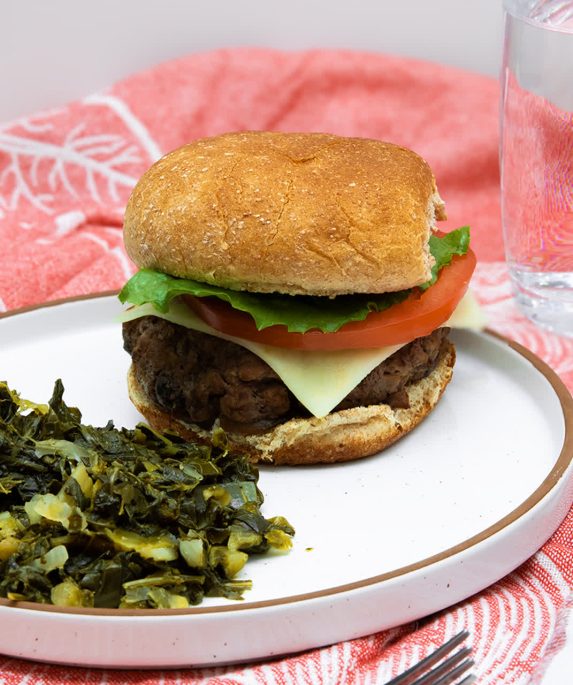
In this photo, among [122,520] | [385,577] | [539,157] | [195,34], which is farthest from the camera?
[195,34]

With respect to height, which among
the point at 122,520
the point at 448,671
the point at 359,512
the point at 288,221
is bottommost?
the point at 359,512

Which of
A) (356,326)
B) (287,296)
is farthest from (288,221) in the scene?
(356,326)

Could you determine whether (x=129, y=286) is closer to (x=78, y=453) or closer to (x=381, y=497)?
(x=78, y=453)

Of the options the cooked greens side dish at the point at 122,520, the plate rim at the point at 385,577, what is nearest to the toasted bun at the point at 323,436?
the cooked greens side dish at the point at 122,520

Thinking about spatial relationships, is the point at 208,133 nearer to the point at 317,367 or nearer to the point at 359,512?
the point at 317,367

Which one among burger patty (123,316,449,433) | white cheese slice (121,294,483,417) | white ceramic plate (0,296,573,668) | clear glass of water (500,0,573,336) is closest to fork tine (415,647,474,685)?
white ceramic plate (0,296,573,668)
